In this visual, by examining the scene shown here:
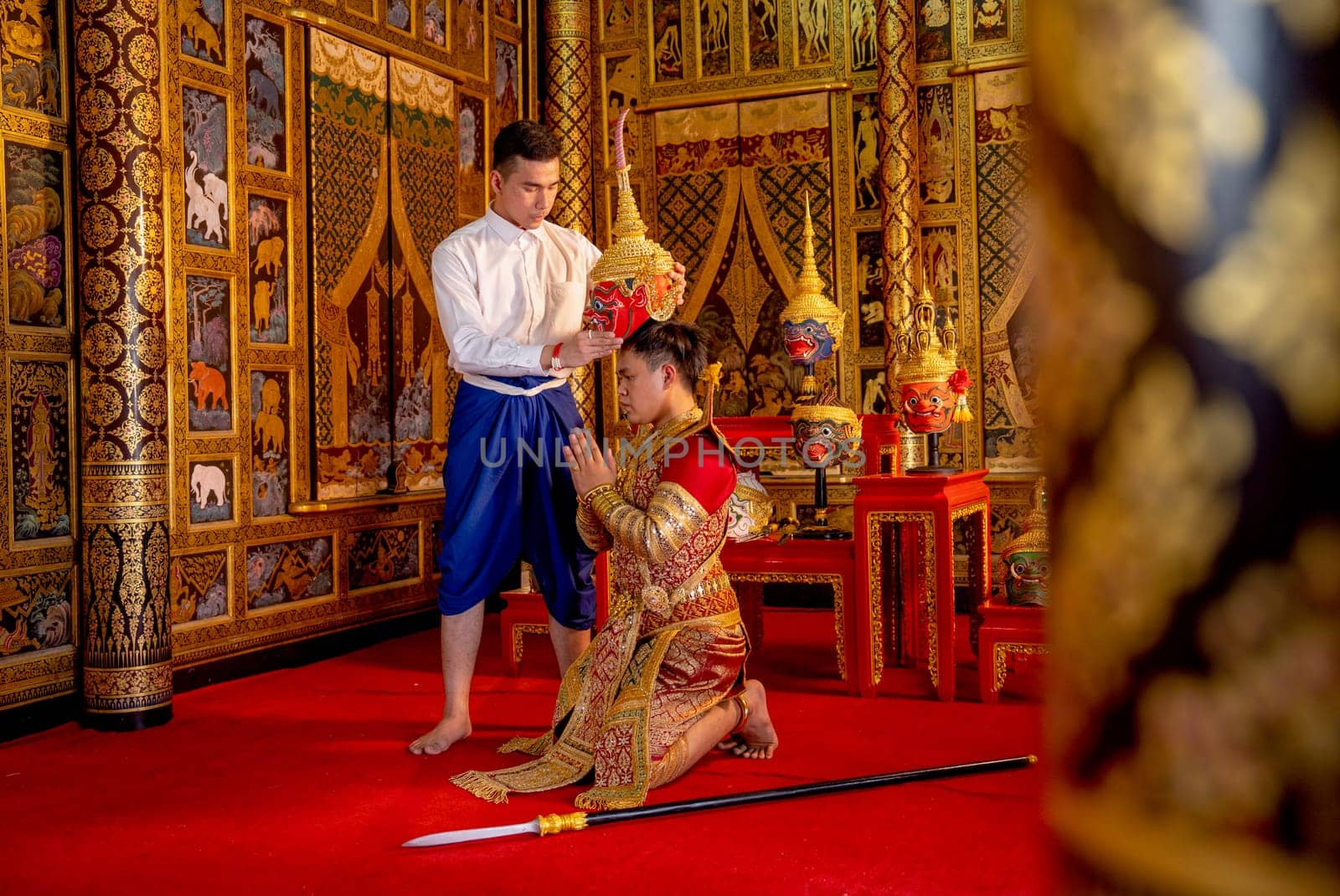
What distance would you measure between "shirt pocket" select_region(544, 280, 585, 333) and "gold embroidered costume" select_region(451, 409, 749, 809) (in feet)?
2.06

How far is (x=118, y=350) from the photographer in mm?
3736

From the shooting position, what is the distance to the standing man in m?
3.20

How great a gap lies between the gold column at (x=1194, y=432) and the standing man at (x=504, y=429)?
2.92 meters

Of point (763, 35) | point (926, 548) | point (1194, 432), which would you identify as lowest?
point (926, 548)

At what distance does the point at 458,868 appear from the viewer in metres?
2.26

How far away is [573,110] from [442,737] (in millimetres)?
4501

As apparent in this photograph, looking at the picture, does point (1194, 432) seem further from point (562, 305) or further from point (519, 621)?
point (519, 621)

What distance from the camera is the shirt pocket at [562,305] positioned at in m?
3.41

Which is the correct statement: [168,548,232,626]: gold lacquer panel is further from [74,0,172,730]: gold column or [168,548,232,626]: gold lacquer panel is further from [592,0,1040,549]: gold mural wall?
[592,0,1040,549]: gold mural wall

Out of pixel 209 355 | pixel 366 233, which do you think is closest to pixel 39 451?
pixel 209 355

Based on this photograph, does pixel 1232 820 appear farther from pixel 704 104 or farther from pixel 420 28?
pixel 704 104

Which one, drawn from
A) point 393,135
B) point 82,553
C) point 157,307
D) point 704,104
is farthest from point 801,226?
point 82,553

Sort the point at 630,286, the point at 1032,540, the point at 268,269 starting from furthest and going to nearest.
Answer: the point at 268,269, the point at 1032,540, the point at 630,286

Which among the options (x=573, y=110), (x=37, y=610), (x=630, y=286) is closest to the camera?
(x=630, y=286)
